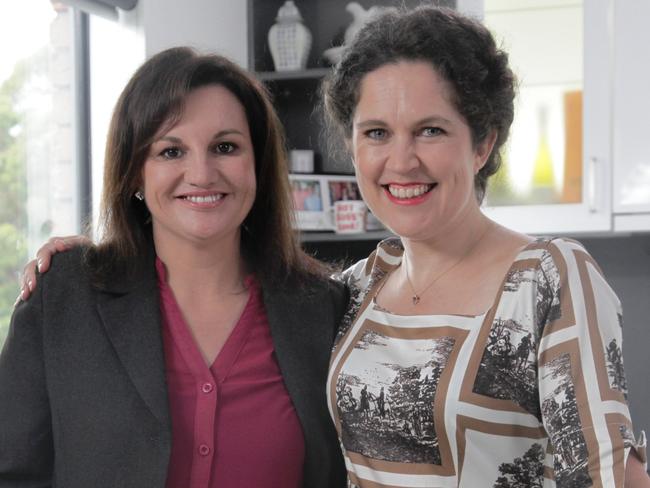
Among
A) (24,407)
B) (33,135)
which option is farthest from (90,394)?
(33,135)

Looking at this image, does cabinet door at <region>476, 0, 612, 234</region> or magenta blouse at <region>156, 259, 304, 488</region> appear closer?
magenta blouse at <region>156, 259, 304, 488</region>

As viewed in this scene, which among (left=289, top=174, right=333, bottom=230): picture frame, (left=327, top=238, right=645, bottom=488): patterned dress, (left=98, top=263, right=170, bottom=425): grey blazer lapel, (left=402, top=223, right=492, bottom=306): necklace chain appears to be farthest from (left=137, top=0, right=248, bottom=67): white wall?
(left=327, top=238, right=645, bottom=488): patterned dress

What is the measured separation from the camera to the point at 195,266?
1679 mm

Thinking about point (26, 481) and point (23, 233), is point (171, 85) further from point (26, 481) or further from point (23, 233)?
point (23, 233)

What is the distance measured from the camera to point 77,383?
150 centimetres

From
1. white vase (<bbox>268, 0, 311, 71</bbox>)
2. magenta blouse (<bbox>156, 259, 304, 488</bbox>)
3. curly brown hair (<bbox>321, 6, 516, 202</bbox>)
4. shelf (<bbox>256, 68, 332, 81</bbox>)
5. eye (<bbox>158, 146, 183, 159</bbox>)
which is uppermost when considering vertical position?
white vase (<bbox>268, 0, 311, 71</bbox>)

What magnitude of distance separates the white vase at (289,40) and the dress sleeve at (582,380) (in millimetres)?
1765

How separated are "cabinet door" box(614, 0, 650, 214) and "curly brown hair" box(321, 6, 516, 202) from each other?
115 centimetres

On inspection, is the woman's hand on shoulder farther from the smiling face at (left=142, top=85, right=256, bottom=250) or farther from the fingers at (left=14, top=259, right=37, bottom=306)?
the smiling face at (left=142, top=85, right=256, bottom=250)

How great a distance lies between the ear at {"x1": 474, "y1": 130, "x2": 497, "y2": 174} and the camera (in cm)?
155

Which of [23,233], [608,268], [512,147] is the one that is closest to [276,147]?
[23,233]

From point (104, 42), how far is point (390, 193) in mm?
1449

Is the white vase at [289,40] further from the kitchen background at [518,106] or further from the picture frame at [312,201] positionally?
the picture frame at [312,201]

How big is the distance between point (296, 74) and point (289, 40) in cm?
11
